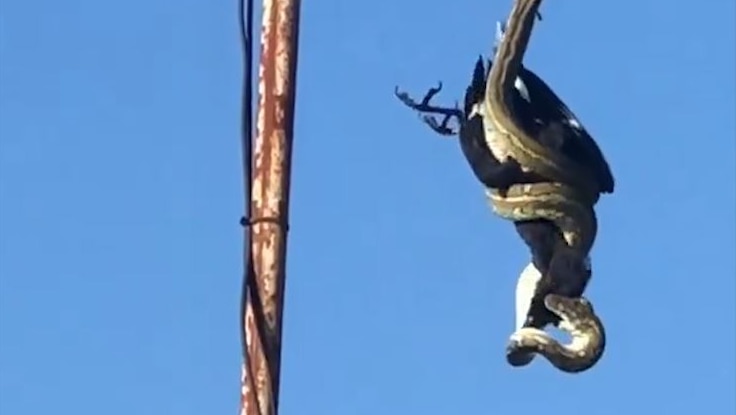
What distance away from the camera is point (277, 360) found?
5.01 m

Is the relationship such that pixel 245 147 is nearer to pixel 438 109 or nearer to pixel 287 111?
pixel 287 111

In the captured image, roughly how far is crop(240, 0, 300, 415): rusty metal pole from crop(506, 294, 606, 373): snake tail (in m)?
0.65

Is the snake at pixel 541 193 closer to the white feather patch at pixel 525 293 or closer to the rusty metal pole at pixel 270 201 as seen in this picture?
the white feather patch at pixel 525 293

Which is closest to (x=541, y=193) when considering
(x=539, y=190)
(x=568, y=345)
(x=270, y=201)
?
(x=539, y=190)

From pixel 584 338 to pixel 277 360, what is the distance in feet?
2.71

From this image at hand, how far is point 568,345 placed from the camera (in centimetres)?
513

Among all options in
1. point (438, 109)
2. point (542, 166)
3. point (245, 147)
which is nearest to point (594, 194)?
point (542, 166)

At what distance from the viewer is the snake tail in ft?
16.8

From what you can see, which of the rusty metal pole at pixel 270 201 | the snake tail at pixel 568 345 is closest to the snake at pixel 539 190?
the snake tail at pixel 568 345

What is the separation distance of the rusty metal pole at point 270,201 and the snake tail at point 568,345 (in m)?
0.65

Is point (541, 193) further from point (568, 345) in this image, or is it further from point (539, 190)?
point (568, 345)

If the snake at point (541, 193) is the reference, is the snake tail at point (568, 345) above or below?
below

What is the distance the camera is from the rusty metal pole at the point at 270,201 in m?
4.97

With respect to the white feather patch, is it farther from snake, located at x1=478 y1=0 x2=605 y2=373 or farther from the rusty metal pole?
the rusty metal pole
